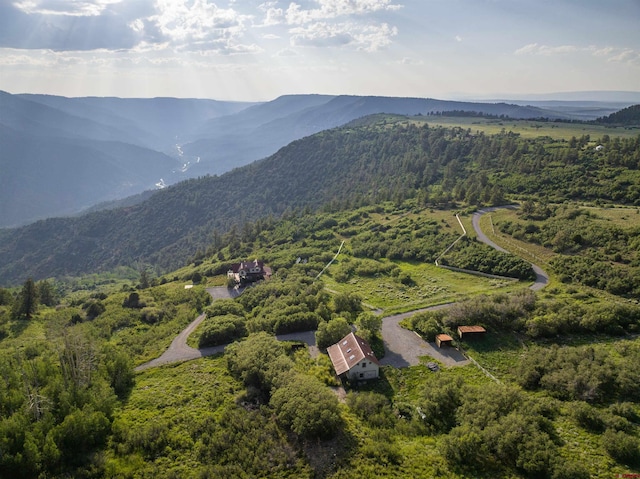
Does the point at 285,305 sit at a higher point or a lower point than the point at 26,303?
higher

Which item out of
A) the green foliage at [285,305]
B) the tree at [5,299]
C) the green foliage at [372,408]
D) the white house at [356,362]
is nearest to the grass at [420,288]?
the green foliage at [285,305]

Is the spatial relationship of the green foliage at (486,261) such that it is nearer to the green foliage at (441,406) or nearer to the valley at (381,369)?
the valley at (381,369)

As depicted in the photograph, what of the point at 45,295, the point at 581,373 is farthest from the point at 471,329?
the point at 45,295

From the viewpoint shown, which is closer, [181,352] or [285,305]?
[181,352]

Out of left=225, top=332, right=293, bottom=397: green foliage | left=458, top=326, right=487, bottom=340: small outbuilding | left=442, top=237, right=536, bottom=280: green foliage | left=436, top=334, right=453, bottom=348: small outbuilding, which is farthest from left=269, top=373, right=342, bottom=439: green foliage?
left=442, top=237, right=536, bottom=280: green foliage

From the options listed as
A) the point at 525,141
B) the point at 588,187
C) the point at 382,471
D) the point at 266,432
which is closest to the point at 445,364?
the point at 382,471

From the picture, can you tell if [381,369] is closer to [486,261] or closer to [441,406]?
[441,406]

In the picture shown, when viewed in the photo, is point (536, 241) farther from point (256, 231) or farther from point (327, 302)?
point (256, 231)
